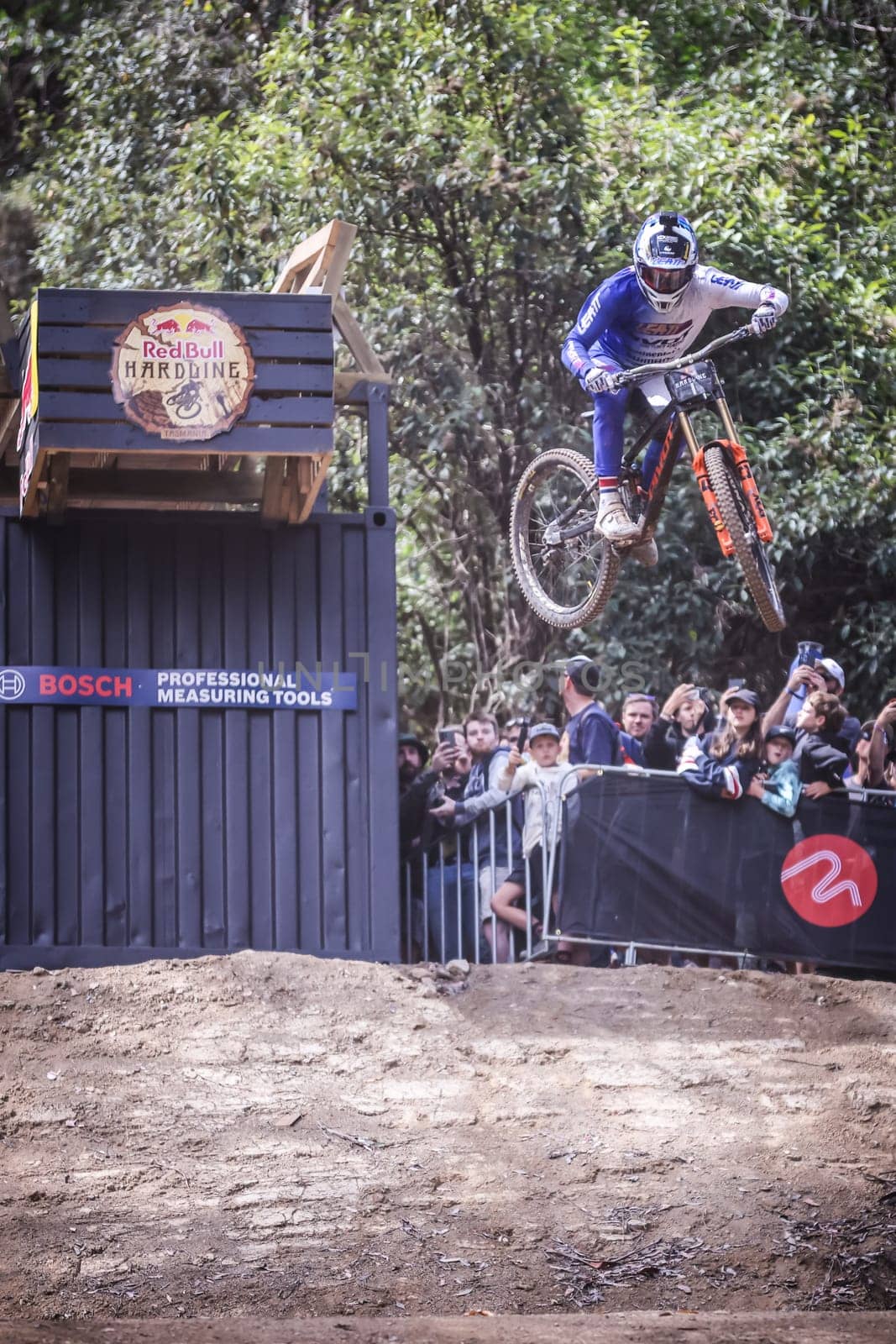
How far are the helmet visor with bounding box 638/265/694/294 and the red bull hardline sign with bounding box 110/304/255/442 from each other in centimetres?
230

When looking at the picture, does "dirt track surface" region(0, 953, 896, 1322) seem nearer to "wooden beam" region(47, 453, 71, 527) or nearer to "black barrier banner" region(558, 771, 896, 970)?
"black barrier banner" region(558, 771, 896, 970)

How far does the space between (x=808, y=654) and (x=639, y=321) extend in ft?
11.4

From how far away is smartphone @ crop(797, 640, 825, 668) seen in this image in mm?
11062

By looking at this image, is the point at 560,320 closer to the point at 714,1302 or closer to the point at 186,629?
the point at 186,629

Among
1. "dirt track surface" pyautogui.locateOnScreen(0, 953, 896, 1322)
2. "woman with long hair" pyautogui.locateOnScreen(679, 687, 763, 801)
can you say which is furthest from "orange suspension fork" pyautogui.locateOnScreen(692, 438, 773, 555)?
"dirt track surface" pyautogui.locateOnScreen(0, 953, 896, 1322)

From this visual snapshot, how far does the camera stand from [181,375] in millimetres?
8484

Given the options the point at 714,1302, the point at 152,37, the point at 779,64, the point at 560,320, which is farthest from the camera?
the point at 152,37

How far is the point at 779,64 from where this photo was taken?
42.3 ft

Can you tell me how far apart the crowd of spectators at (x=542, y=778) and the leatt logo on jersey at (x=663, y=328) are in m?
2.42

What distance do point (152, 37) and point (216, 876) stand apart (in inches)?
345

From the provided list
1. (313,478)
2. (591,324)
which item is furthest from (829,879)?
(313,478)

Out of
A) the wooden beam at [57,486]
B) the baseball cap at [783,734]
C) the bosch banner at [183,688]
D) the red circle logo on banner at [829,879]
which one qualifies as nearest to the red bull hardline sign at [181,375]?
the wooden beam at [57,486]

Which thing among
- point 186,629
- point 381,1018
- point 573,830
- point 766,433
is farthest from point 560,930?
point 766,433

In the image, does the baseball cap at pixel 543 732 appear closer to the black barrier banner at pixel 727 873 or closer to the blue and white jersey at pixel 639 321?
→ the black barrier banner at pixel 727 873
